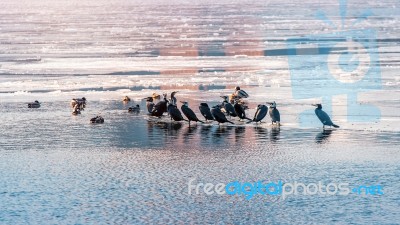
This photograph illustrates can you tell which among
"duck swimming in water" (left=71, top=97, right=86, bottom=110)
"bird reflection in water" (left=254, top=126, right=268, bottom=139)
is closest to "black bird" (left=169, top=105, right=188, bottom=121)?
"bird reflection in water" (left=254, top=126, right=268, bottom=139)

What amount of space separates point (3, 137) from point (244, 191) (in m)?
6.89

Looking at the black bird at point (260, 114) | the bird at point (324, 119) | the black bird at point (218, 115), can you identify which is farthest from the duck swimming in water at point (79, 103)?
the bird at point (324, 119)

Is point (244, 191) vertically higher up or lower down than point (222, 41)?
lower down

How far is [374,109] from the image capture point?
2030 centimetres

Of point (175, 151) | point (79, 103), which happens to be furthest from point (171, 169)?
point (79, 103)

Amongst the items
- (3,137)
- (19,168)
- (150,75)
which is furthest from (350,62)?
(19,168)

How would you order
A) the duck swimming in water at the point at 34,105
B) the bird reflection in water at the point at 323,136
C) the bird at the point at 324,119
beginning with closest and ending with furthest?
1. the bird reflection in water at the point at 323,136
2. the bird at the point at 324,119
3. the duck swimming in water at the point at 34,105

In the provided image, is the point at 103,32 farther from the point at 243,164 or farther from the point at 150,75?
the point at 243,164

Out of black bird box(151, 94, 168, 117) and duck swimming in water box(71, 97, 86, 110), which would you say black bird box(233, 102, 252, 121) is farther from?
duck swimming in water box(71, 97, 86, 110)

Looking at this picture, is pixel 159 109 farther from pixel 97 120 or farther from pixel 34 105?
pixel 34 105

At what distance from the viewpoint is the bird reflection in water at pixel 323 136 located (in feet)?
55.0

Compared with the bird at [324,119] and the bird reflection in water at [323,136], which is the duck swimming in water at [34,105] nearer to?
the bird at [324,119]

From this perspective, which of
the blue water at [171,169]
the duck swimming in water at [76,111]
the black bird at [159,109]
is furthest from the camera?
the duck swimming in water at [76,111]

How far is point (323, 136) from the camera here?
17219mm
